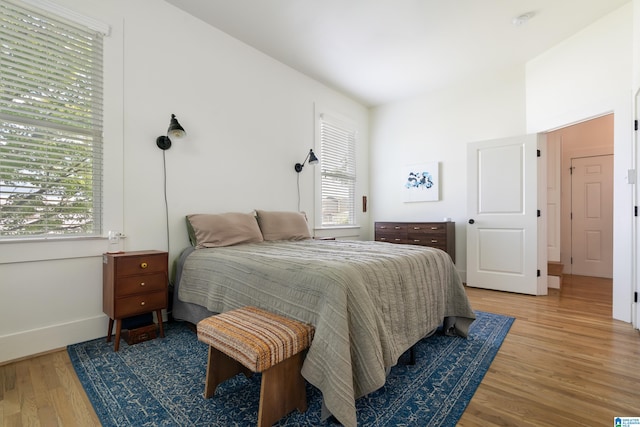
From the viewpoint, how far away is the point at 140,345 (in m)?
2.22

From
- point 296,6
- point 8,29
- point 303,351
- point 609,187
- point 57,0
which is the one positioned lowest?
point 303,351

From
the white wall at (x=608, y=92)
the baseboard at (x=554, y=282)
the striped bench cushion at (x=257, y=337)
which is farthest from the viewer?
the baseboard at (x=554, y=282)

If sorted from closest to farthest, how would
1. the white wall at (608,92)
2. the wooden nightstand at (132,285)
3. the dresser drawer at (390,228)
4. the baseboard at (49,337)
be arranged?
1. the baseboard at (49,337)
2. the wooden nightstand at (132,285)
3. the white wall at (608,92)
4. the dresser drawer at (390,228)

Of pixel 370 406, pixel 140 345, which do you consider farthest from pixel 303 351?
pixel 140 345

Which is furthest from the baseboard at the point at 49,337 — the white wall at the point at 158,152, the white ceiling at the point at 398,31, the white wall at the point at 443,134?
the white wall at the point at 443,134

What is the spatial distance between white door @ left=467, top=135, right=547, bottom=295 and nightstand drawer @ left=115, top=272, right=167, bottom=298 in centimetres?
384

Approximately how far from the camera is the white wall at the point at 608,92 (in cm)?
273

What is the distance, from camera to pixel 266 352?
125 centimetres

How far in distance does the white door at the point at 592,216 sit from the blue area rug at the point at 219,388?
3.98 meters

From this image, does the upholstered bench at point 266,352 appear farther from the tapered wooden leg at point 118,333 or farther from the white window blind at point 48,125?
the white window blind at point 48,125

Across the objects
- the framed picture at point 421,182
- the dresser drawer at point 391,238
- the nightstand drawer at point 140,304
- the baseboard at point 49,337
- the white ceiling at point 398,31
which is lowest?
the baseboard at point 49,337

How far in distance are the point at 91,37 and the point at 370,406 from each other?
328 centimetres

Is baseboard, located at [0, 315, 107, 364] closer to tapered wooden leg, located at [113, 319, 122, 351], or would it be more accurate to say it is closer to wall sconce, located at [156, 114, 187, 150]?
tapered wooden leg, located at [113, 319, 122, 351]

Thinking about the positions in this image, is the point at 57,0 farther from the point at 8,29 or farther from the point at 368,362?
the point at 368,362
